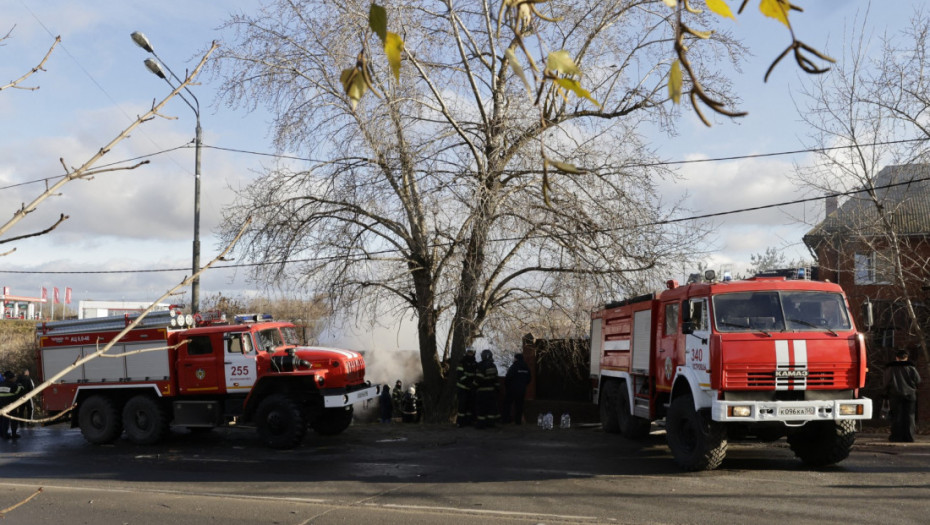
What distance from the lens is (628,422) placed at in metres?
13.6

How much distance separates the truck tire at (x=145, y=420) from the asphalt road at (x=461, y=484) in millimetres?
392

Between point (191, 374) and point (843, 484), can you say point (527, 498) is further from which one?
point (191, 374)

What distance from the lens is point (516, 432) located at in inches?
590

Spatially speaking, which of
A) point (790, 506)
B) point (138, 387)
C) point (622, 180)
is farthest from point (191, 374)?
point (790, 506)

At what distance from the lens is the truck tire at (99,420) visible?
14.9 meters

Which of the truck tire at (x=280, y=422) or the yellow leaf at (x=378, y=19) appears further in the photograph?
the truck tire at (x=280, y=422)

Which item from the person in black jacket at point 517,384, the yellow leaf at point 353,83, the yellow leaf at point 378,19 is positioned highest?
the yellow leaf at point 378,19

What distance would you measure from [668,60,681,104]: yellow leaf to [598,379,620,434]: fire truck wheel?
1323cm

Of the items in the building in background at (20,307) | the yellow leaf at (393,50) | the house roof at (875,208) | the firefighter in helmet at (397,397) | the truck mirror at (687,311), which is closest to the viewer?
the yellow leaf at (393,50)

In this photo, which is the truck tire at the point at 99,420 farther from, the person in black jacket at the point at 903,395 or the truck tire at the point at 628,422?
the person in black jacket at the point at 903,395

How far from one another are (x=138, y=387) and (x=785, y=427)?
11.2m

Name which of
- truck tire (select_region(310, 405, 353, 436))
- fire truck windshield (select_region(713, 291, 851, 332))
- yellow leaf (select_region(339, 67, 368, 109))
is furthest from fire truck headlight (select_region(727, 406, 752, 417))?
yellow leaf (select_region(339, 67, 368, 109))

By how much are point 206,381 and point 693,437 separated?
863 centimetres

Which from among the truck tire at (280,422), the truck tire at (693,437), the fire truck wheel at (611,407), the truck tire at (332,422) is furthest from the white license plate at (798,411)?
the truck tire at (332,422)
